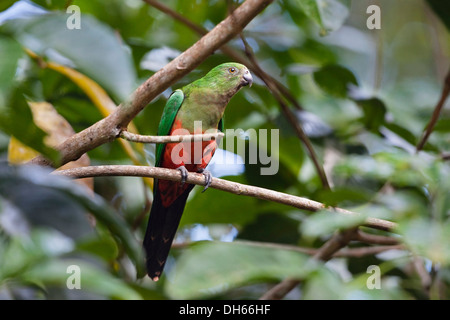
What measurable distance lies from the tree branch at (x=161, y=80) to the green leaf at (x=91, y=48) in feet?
1.04

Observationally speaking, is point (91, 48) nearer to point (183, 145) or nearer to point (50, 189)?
point (50, 189)

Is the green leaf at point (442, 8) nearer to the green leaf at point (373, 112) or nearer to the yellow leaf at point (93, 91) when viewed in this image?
the green leaf at point (373, 112)

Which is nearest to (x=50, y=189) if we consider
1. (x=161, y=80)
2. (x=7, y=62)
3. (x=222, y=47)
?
(x=7, y=62)

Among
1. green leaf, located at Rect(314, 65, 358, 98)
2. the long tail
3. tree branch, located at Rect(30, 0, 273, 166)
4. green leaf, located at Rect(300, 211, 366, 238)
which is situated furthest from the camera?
green leaf, located at Rect(314, 65, 358, 98)

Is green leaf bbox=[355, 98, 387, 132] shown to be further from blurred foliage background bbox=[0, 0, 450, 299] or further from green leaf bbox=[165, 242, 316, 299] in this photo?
green leaf bbox=[165, 242, 316, 299]

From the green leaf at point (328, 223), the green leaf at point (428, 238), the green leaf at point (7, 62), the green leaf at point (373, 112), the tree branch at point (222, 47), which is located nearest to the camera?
the green leaf at point (7, 62)

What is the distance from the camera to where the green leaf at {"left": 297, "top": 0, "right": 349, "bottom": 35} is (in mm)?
2082

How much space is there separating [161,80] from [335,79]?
1.76 m

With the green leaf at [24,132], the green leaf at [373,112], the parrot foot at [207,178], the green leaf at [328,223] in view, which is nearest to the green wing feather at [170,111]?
the parrot foot at [207,178]

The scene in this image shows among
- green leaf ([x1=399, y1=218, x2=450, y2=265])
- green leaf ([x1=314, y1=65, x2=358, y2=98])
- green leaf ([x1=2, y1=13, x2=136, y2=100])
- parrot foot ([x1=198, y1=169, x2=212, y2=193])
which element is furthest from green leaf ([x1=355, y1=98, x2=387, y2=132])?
green leaf ([x1=2, y1=13, x2=136, y2=100])

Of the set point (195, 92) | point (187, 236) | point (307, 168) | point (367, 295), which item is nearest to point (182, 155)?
point (195, 92)

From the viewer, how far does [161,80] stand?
1689mm

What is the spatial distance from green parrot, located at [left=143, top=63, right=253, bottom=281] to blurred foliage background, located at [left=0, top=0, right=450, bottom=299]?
0.37ft

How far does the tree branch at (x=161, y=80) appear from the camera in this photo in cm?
169
